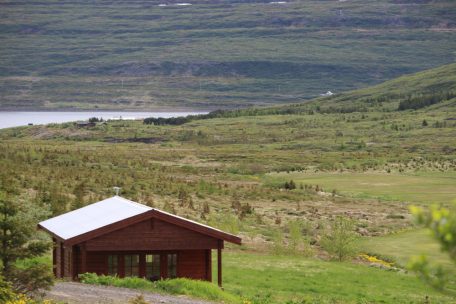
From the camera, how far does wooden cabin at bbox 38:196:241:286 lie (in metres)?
23.6

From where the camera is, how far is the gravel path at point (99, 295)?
64.4 feet

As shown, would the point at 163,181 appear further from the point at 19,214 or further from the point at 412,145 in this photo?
the point at 412,145

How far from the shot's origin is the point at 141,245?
23688mm

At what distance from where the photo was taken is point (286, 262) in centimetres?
3219

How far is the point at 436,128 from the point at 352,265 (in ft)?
296

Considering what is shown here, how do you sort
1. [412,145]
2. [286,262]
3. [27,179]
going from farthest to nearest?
[412,145], [27,179], [286,262]

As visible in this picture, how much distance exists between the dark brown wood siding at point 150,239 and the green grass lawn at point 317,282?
6.19 ft

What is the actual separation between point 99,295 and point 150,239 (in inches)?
142

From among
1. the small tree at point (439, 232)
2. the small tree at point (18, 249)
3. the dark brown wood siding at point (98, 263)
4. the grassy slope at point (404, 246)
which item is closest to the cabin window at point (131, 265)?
the dark brown wood siding at point (98, 263)

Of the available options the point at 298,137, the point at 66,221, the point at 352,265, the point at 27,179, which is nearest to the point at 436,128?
the point at 298,137

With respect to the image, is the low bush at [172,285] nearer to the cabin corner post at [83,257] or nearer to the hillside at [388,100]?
the cabin corner post at [83,257]

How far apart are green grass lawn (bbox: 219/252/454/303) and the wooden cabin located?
56.6 inches

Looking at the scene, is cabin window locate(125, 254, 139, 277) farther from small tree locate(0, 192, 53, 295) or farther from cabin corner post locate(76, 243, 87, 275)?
small tree locate(0, 192, 53, 295)

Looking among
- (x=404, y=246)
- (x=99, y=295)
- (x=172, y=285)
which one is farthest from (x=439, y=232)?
(x=404, y=246)
